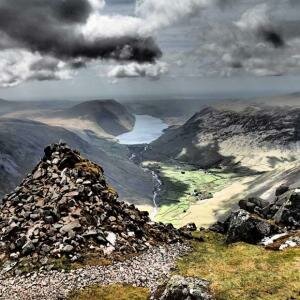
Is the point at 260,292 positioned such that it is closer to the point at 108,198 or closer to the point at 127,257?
the point at 127,257

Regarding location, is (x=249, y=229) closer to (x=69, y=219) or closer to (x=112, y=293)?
(x=69, y=219)

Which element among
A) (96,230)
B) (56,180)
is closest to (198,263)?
(96,230)

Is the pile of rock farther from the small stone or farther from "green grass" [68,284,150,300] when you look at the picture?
the small stone

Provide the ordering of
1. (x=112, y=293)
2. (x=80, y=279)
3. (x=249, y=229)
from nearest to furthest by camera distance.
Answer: (x=112, y=293)
(x=80, y=279)
(x=249, y=229)

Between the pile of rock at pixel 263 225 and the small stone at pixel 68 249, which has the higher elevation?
the small stone at pixel 68 249

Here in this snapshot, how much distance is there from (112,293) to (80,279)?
6.27 meters

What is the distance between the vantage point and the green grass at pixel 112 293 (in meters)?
63.2

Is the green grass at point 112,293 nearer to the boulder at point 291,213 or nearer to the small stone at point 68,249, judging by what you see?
the small stone at point 68,249

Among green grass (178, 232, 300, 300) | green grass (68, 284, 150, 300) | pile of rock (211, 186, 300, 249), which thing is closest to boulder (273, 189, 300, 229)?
pile of rock (211, 186, 300, 249)

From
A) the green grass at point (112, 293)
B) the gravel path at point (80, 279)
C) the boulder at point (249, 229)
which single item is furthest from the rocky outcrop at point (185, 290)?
the boulder at point (249, 229)

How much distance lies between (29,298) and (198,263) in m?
28.8

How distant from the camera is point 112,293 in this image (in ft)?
212

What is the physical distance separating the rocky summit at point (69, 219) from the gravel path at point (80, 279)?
3.76m

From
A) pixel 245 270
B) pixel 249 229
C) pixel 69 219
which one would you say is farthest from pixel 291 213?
pixel 69 219
